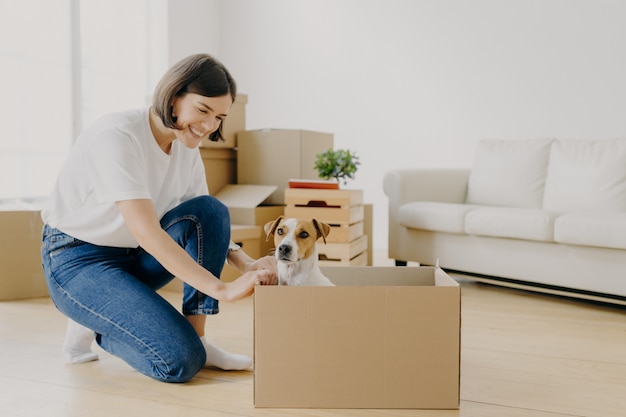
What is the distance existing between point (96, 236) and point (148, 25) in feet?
11.8

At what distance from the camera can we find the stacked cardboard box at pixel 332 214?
335 cm

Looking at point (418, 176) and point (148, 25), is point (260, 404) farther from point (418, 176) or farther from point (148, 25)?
point (148, 25)

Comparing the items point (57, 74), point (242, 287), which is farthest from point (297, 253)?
point (57, 74)

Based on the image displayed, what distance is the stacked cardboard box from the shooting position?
335 cm

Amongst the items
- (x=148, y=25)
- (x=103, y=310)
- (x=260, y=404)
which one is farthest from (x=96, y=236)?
(x=148, y=25)

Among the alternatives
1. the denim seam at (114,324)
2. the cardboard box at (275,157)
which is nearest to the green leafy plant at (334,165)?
the cardboard box at (275,157)

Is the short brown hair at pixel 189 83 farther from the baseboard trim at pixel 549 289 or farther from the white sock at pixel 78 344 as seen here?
the baseboard trim at pixel 549 289

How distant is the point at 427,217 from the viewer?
348 centimetres

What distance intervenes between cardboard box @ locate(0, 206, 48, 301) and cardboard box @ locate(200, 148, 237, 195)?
1006 mm

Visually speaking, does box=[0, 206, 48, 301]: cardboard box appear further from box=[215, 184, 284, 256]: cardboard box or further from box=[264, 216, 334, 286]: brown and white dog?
box=[264, 216, 334, 286]: brown and white dog

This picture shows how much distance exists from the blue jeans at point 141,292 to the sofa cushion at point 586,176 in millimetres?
2233

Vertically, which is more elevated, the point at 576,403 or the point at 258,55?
the point at 258,55

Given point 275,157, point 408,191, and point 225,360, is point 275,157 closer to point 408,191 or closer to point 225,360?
point 408,191

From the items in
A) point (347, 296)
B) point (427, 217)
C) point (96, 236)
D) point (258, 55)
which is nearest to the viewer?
point (347, 296)
